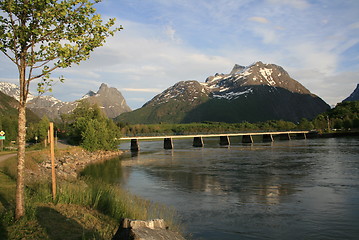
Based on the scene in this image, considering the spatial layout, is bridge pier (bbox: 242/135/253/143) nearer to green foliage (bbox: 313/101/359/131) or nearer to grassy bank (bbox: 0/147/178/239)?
green foliage (bbox: 313/101/359/131)

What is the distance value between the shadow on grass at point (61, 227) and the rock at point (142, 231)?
3864 millimetres

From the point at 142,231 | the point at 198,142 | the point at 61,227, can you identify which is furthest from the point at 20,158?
the point at 198,142

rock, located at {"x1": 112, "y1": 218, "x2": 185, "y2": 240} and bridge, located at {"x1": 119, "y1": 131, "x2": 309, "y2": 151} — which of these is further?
bridge, located at {"x1": 119, "y1": 131, "x2": 309, "y2": 151}

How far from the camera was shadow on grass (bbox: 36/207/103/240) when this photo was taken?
11.4 meters

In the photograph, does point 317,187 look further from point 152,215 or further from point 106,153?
point 106,153

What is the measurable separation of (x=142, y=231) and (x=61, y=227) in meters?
6.20

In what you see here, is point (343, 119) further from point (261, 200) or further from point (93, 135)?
point (261, 200)

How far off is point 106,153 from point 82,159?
18616 mm

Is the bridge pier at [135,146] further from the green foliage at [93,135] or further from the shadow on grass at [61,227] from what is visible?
the shadow on grass at [61,227]

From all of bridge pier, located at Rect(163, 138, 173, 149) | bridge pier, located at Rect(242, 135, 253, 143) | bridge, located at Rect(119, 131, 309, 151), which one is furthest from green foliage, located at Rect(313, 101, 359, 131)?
→ bridge pier, located at Rect(163, 138, 173, 149)

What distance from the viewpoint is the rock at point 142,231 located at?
24.0 feet

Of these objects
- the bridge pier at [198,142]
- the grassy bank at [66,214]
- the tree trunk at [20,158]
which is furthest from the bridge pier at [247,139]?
the tree trunk at [20,158]

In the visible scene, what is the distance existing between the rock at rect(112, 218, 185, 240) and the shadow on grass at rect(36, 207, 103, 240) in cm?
386

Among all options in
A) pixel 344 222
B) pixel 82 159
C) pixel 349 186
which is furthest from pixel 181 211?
pixel 82 159
